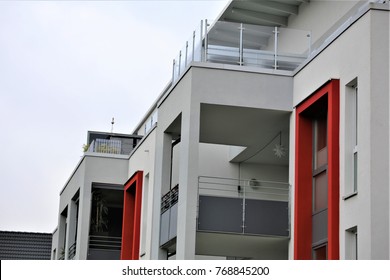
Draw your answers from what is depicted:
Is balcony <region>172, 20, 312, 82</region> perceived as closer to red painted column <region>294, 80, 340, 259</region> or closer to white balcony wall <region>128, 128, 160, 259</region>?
red painted column <region>294, 80, 340, 259</region>

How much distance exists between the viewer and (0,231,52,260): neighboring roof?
4850 cm

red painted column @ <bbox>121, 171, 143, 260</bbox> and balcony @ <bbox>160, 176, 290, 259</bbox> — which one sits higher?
red painted column @ <bbox>121, 171, 143, 260</bbox>

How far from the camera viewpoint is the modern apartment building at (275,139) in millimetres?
16125

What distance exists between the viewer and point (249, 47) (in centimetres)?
2091

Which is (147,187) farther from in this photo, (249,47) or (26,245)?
(26,245)

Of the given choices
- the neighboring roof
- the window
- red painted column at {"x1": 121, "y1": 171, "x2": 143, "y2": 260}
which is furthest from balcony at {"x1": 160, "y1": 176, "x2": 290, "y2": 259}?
the neighboring roof

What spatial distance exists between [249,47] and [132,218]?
31.4 feet

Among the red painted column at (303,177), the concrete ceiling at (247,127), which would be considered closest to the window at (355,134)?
the red painted column at (303,177)

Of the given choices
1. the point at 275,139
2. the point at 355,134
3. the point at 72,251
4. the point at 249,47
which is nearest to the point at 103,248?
the point at 72,251

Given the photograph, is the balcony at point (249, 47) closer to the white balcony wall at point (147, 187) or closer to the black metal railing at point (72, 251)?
the white balcony wall at point (147, 187)

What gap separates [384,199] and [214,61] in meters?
6.52

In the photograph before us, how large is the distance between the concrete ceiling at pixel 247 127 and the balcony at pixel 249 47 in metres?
1.05

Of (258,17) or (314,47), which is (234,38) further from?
(258,17)

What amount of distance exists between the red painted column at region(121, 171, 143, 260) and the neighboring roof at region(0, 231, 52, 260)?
19929mm
